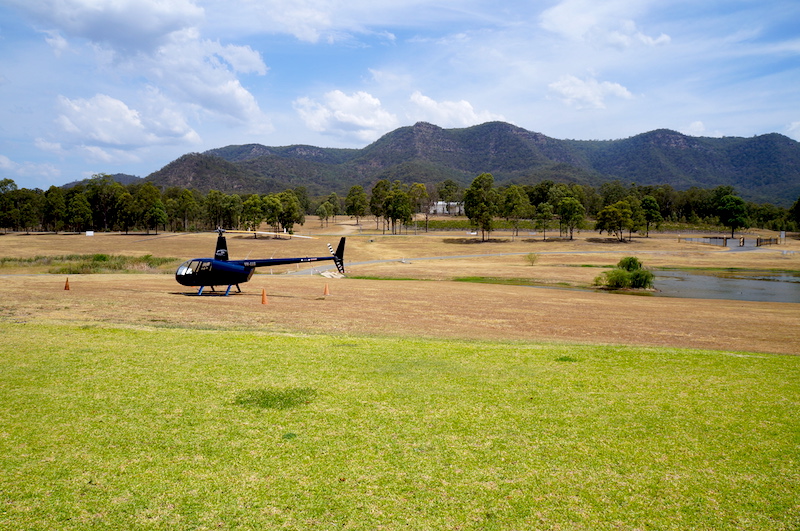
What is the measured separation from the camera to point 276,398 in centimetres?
1037

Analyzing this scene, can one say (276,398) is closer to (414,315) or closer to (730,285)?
(414,315)

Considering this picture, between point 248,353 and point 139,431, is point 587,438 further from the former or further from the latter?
point 248,353

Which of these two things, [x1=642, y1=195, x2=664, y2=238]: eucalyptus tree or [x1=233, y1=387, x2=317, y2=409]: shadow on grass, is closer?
[x1=233, y1=387, x2=317, y2=409]: shadow on grass

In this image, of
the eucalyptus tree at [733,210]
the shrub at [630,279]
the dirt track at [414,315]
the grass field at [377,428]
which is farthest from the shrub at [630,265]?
the eucalyptus tree at [733,210]

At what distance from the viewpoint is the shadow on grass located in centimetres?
998

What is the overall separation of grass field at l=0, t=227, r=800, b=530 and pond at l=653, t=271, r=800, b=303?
3269 cm

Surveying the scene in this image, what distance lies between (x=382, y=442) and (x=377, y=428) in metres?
0.60

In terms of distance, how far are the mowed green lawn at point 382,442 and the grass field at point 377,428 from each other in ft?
0.13

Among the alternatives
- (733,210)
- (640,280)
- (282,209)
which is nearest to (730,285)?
(640,280)

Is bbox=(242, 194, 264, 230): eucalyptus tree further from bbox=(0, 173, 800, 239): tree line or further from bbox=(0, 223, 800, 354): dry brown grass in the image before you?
bbox=(0, 223, 800, 354): dry brown grass

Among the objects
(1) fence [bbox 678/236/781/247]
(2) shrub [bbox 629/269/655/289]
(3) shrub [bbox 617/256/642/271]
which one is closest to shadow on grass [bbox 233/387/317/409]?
(2) shrub [bbox 629/269/655/289]

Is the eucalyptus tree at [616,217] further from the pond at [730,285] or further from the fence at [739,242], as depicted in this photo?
the pond at [730,285]

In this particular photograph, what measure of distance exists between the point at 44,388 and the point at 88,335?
19.2 ft

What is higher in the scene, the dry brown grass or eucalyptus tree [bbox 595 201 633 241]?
eucalyptus tree [bbox 595 201 633 241]
